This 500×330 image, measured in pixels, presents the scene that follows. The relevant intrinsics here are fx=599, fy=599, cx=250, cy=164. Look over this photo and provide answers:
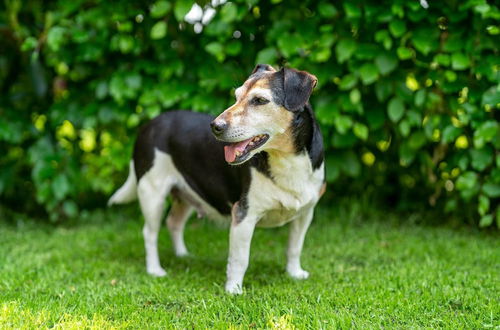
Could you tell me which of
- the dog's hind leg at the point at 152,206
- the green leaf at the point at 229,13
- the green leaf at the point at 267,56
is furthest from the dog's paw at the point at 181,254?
the green leaf at the point at 229,13

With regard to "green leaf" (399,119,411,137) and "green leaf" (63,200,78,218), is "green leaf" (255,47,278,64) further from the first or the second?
"green leaf" (63,200,78,218)

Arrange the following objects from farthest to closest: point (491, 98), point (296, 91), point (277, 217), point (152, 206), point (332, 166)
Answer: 1. point (332, 166)
2. point (491, 98)
3. point (152, 206)
4. point (277, 217)
5. point (296, 91)

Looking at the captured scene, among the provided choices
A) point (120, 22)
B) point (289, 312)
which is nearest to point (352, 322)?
point (289, 312)

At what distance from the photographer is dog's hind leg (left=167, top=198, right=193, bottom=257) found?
4.69 meters

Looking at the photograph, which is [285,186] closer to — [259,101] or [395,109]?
[259,101]

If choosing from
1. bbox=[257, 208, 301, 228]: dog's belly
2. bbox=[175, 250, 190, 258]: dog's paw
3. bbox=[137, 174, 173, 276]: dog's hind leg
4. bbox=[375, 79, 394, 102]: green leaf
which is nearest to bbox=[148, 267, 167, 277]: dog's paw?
bbox=[137, 174, 173, 276]: dog's hind leg

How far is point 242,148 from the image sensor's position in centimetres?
329

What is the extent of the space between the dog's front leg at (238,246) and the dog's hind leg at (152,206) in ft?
2.27

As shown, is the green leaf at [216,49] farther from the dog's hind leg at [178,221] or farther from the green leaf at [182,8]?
the dog's hind leg at [178,221]

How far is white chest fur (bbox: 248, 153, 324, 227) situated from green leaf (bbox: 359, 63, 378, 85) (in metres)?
1.15

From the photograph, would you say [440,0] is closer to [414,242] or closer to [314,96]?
[314,96]

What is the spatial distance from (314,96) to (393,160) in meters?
1.36

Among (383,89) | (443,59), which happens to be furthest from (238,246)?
(443,59)

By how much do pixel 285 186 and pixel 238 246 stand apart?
479mm
